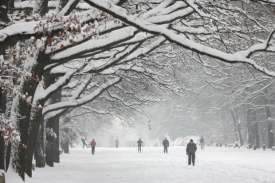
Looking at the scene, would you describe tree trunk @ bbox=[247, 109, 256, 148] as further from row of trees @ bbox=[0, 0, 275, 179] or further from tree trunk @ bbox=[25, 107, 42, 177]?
tree trunk @ bbox=[25, 107, 42, 177]

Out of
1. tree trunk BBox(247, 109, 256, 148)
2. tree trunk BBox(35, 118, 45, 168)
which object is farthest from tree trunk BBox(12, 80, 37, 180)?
tree trunk BBox(247, 109, 256, 148)

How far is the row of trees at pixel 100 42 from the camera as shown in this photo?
7.73 metres

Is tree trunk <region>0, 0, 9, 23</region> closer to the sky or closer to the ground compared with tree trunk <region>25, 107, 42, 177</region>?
closer to the sky

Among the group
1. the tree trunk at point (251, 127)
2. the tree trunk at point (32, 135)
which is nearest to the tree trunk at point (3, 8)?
the tree trunk at point (32, 135)

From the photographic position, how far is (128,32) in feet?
32.2

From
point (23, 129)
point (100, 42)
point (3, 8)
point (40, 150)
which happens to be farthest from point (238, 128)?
point (3, 8)

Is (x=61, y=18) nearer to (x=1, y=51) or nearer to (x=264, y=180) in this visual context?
(x=1, y=51)

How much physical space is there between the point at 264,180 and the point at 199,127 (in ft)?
188

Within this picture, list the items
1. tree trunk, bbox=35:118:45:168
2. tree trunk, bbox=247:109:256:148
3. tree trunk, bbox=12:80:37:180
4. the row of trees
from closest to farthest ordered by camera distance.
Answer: the row of trees → tree trunk, bbox=12:80:37:180 → tree trunk, bbox=35:118:45:168 → tree trunk, bbox=247:109:256:148

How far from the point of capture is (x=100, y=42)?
9930mm

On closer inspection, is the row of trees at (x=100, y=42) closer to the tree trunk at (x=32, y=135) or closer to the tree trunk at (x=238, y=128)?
the tree trunk at (x=32, y=135)

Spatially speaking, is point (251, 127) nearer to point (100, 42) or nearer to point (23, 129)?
point (23, 129)

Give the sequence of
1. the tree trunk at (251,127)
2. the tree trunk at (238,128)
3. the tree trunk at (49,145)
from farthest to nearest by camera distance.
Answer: the tree trunk at (238,128) < the tree trunk at (251,127) < the tree trunk at (49,145)

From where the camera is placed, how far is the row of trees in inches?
304
